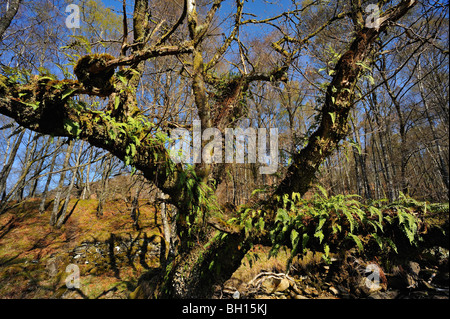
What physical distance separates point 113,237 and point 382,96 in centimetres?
1676

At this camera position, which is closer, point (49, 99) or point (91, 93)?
point (49, 99)

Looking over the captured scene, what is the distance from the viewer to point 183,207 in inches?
124

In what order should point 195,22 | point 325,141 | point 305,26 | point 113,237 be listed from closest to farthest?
point 325,141 < point 195,22 < point 305,26 < point 113,237

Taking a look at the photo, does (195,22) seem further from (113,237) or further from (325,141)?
(113,237)

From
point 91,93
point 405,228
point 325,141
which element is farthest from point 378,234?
point 91,93

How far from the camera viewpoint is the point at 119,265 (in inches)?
348

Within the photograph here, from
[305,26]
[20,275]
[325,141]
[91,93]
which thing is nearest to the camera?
[91,93]

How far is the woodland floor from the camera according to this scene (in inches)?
210

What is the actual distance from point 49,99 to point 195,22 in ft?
8.25

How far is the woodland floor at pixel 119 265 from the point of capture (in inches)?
210

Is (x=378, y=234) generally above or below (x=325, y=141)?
below
